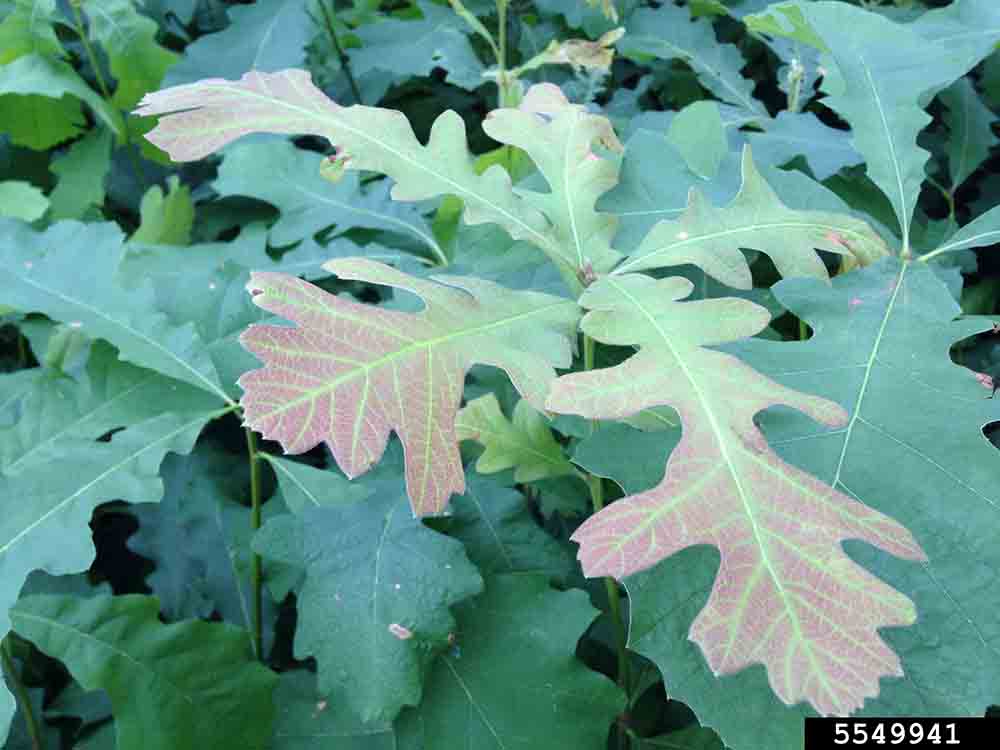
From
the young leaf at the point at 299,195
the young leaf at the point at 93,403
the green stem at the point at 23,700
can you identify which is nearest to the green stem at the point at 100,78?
the young leaf at the point at 299,195

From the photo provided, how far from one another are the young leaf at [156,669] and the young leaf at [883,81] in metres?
0.88

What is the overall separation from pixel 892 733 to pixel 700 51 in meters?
1.13

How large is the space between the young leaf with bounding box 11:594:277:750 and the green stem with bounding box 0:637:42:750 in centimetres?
4

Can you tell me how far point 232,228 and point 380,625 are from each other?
0.95 meters

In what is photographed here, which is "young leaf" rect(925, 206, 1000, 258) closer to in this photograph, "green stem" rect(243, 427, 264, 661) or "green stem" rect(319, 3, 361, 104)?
"green stem" rect(243, 427, 264, 661)

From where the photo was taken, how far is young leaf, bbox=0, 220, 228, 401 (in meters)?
1.20

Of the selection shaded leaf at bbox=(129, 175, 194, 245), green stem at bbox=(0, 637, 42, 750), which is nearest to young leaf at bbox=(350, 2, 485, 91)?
shaded leaf at bbox=(129, 175, 194, 245)

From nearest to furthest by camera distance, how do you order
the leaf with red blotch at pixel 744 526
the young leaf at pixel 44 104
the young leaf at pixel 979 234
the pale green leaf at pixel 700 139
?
the leaf with red blotch at pixel 744 526, the young leaf at pixel 979 234, the pale green leaf at pixel 700 139, the young leaf at pixel 44 104

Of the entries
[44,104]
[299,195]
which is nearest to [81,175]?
[44,104]

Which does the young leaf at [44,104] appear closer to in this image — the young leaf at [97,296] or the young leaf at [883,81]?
the young leaf at [97,296]

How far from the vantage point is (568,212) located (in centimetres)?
100

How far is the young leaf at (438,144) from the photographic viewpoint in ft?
3.05

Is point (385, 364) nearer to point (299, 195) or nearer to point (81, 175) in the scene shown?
point (299, 195)

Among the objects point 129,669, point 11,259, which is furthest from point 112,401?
point 129,669
